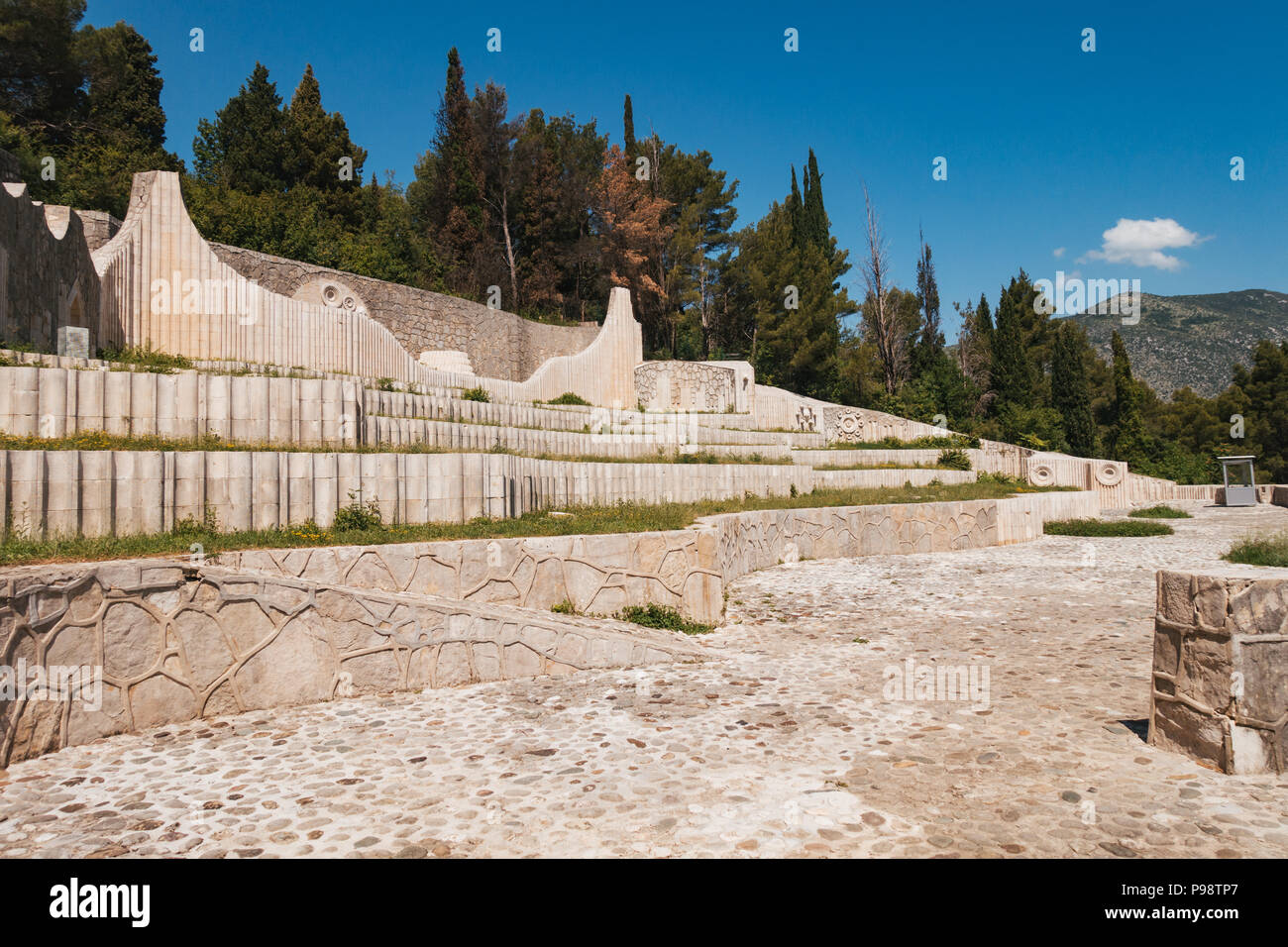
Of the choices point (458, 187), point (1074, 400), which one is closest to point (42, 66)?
point (458, 187)

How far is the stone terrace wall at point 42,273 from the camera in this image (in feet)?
31.9

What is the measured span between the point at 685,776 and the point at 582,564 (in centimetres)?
431

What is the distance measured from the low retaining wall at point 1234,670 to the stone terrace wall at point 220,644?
5332 millimetres

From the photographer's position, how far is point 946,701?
259 inches

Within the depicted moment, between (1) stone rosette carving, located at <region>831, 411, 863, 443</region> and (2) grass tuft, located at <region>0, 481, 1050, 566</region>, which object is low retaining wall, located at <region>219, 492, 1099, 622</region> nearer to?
(2) grass tuft, located at <region>0, 481, 1050, 566</region>

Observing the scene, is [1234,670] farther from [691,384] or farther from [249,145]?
[249,145]

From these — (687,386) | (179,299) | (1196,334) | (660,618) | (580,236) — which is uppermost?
(1196,334)

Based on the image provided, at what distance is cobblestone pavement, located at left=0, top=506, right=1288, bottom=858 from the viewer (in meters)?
3.98

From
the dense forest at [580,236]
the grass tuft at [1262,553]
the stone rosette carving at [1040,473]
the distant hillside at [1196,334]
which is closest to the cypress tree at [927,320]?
the dense forest at [580,236]

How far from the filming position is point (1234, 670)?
4562mm

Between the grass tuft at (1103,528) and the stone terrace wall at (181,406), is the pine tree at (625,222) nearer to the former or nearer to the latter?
the grass tuft at (1103,528)

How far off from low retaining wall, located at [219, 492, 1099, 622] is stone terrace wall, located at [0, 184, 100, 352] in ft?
21.4
